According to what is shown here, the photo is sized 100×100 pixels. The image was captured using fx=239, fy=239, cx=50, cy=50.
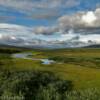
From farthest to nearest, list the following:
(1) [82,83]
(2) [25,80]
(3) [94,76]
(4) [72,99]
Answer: (3) [94,76] → (1) [82,83] → (2) [25,80] → (4) [72,99]

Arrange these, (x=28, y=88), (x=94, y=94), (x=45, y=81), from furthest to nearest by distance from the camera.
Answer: (x=45, y=81) → (x=28, y=88) → (x=94, y=94)

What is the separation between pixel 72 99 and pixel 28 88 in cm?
1057

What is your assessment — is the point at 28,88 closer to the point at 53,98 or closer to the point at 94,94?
the point at 53,98

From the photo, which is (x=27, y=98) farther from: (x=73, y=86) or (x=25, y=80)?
(x=73, y=86)

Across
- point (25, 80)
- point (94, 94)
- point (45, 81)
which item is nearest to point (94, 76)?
point (45, 81)

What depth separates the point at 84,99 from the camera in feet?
96.3

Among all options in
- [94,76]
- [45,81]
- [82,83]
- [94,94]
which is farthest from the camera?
[94,76]

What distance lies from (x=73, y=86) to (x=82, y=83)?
4.03 meters

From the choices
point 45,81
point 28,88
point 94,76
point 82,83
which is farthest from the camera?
point 94,76

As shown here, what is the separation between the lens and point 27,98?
34.3 meters

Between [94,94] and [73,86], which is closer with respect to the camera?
[94,94]

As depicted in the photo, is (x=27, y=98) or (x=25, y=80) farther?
(x=25, y=80)

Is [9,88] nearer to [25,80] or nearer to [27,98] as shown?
[27,98]

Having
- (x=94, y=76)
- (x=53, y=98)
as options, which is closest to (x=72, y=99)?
(x=53, y=98)
